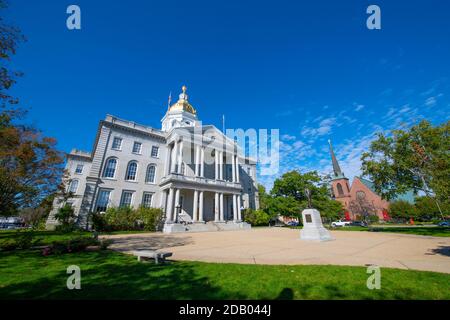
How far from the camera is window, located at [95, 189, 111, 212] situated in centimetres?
2452

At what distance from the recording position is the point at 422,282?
421 cm

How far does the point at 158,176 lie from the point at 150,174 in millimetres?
1188

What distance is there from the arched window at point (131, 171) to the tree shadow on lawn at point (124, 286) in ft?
77.0

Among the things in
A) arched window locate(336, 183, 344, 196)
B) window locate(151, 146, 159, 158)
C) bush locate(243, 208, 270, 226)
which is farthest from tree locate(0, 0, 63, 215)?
arched window locate(336, 183, 344, 196)

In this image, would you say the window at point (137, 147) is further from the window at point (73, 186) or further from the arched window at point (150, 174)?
the window at point (73, 186)

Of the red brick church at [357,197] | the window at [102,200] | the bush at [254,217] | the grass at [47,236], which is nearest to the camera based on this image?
the grass at [47,236]

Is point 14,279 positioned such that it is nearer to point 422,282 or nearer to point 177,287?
point 177,287

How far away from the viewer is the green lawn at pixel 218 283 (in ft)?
12.0

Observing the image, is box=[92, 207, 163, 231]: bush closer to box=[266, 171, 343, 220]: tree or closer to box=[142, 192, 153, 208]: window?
box=[142, 192, 153, 208]: window

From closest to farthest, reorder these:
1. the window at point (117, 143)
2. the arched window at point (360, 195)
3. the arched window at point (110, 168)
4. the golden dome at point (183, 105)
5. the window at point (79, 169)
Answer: the arched window at point (110, 168)
the window at point (117, 143)
the window at point (79, 169)
the golden dome at point (183, 105)
the arched window at point (360, 195)

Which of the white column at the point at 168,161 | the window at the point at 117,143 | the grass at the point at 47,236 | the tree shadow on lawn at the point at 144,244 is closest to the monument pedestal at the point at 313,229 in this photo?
the tree shadow on lawn at the point at 144,244

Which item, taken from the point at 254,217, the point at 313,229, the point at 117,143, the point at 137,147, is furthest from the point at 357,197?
the point at 117,143

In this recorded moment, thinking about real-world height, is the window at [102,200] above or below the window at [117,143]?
below
